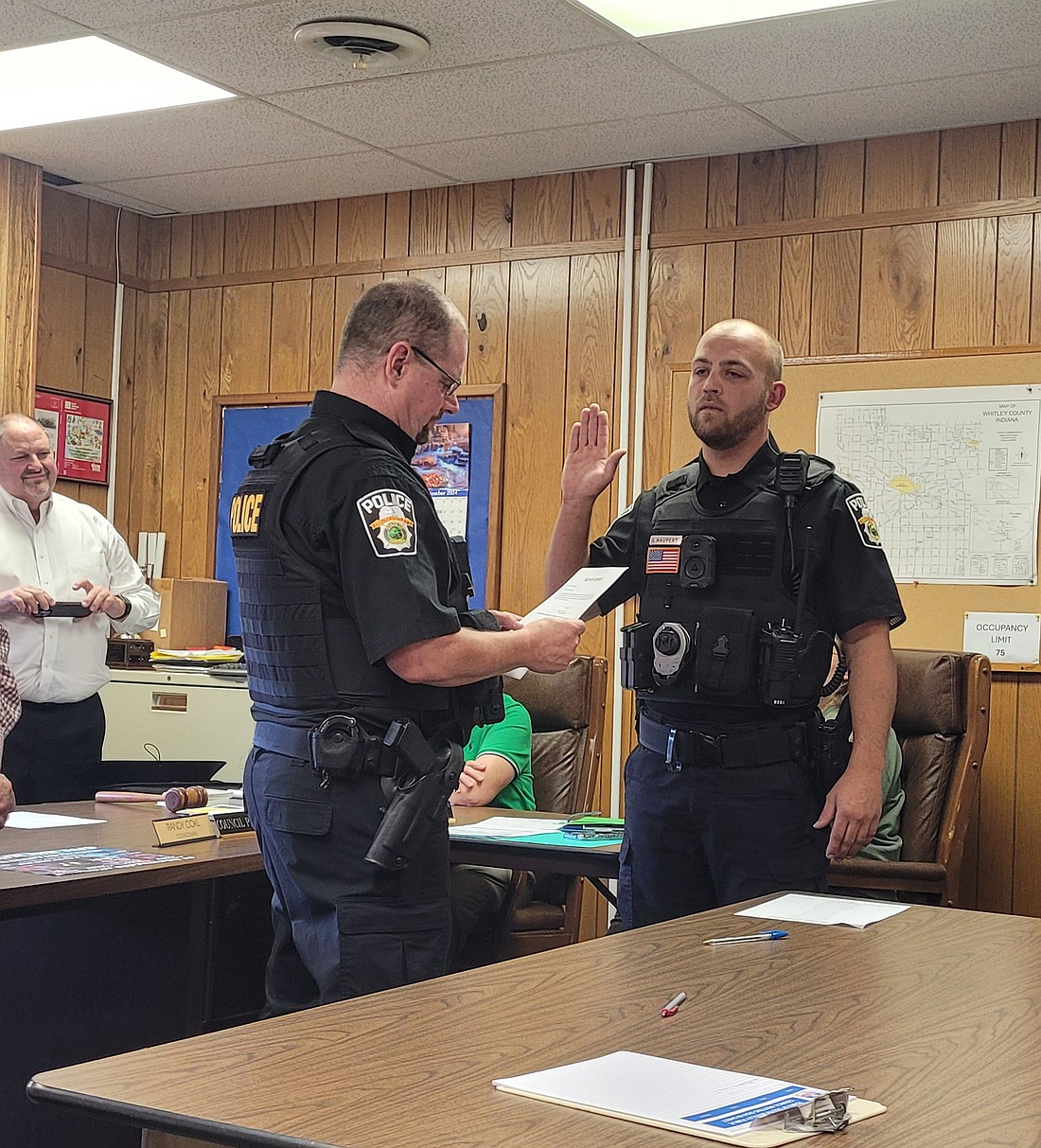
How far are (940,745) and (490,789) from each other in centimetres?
132

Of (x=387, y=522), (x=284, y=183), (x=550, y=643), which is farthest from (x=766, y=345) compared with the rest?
(x=284, y=183)

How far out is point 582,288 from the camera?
219 inches

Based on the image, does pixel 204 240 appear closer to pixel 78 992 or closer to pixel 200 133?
pixel 200 133

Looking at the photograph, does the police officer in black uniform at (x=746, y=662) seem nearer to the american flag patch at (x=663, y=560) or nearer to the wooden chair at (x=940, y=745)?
the american flag patch at (x=663, y=560)

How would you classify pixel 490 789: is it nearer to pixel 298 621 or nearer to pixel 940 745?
pixel 940 745

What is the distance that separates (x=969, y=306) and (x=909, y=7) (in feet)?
3.98

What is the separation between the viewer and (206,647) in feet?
19.9

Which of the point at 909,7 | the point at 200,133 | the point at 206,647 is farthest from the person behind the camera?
the point at 206,647

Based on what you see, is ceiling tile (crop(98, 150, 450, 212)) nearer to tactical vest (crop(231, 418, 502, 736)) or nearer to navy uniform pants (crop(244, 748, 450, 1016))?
tactical vest (crop(231, 418, 502, 736))

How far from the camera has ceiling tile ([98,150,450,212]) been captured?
5574 mm

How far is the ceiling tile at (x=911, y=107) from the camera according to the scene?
448 centimetres

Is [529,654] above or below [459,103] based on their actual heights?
below

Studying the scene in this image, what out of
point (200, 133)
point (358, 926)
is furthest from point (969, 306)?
point (358, 926)

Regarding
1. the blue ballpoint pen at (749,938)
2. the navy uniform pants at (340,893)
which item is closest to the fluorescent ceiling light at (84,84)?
the navy uniform pants at (340,893)
